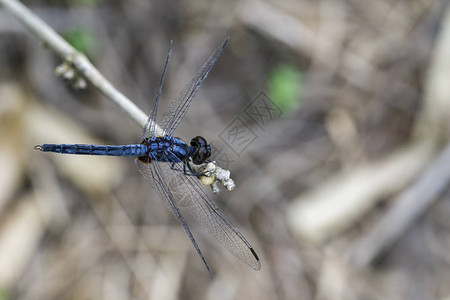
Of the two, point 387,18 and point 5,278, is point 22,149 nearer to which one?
point 5,278

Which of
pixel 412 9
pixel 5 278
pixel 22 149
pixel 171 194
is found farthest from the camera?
pixel 412 9

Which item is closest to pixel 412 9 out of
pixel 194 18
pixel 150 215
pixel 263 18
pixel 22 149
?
pixel 263 18

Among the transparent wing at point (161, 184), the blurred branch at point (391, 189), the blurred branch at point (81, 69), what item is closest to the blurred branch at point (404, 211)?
the blurred branch at point (391, 189)

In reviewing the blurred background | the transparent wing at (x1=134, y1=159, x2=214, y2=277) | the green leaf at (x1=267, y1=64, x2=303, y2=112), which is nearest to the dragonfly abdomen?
the transparent wing at (x1=134, y1=159, x2=214, y2=277)

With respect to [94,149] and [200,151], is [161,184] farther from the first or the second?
[94,149]

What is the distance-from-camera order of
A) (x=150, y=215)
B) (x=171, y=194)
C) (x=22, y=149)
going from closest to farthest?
1. (x=171, y=194)
2. (x=22, y=149)
3. (x=150, y=215)

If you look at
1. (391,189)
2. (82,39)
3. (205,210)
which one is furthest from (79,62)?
(391,189)
